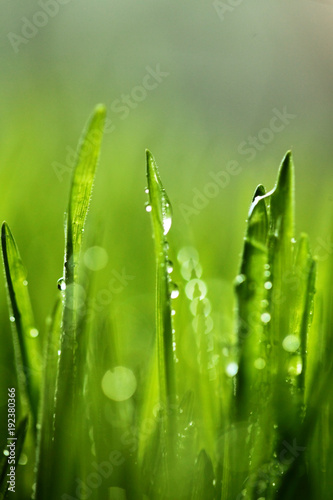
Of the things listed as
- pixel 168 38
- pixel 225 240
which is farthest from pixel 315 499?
pixel 168 38

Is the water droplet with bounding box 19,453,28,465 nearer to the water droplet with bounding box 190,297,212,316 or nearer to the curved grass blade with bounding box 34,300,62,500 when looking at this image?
the curved grass blade with bounding box 34,300,62,500

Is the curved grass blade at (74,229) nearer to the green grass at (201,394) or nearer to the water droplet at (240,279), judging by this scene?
the green grass at (201,394)

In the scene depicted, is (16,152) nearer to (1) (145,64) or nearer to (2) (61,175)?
(2) (61,175)

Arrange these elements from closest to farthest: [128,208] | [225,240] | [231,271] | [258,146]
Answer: [231,271] < [225,240] < [128,208] < [258,146]

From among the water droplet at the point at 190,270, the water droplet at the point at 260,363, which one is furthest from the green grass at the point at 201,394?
the water droplet at the point at 190,270

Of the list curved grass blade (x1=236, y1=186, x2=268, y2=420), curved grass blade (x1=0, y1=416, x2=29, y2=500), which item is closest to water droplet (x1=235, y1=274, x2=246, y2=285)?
curved grass blade (x1=236, y1=186, x2=268, y2=420)
